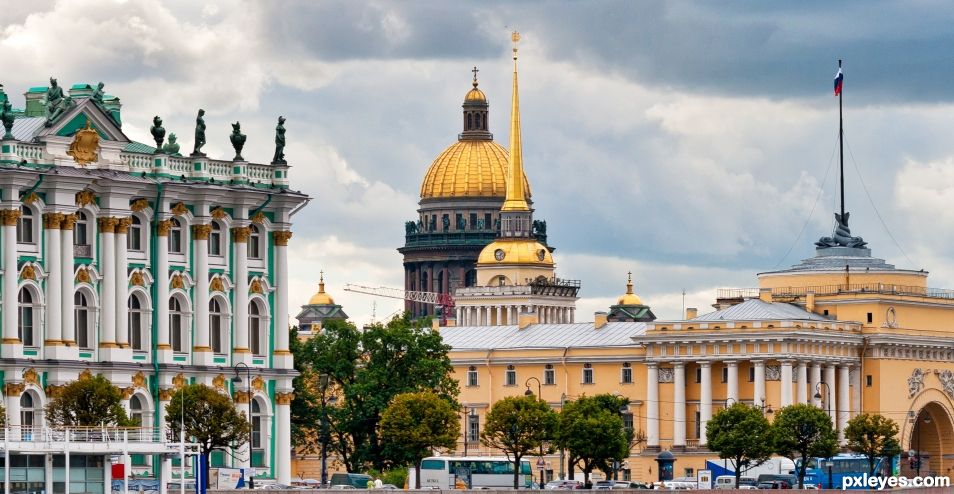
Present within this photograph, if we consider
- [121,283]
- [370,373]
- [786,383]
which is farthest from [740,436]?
[121,283]

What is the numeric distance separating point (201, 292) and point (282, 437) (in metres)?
6.99

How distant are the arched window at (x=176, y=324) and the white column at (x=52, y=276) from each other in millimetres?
6344

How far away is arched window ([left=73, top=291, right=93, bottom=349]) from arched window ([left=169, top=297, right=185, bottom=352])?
14.0ft

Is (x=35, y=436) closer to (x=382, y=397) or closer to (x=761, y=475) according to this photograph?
(x=382, y=397)

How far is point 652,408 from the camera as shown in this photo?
557ft

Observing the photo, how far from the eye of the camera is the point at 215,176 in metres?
118

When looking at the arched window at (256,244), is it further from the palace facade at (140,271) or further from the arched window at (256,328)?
the arched window at (256,328)

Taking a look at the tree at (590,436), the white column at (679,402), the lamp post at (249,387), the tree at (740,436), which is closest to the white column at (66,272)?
the lamp post at (249,387)

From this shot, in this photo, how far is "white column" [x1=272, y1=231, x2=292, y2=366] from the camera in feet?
393

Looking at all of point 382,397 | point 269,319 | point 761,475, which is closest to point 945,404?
point 761,475

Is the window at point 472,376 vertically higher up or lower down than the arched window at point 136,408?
higher up

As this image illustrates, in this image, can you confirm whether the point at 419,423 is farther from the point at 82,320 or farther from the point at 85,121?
the point at 85,121

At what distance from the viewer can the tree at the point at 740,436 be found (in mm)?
134750

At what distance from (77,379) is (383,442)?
28.0m
